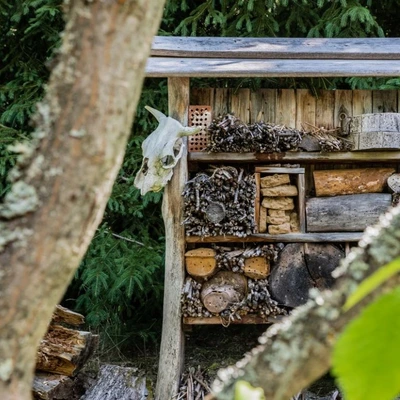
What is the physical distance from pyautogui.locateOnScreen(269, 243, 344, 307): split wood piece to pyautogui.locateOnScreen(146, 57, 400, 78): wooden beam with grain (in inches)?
42.3

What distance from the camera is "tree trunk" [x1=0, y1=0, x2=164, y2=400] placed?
63 cm

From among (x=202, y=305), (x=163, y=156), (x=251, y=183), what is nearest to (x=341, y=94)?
(x=251, y=183)

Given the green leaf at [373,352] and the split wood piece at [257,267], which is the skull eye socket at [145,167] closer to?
the split wood piece at [257,267]

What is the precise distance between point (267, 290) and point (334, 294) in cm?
356

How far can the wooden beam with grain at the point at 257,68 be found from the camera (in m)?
3.82

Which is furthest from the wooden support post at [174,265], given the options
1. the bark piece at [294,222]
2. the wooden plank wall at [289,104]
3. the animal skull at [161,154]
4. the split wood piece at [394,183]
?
the split wood piece at [394,183]

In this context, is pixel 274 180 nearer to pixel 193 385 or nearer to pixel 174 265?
pixel 174 265

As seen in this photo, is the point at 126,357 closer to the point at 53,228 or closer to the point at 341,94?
the point at 341,94

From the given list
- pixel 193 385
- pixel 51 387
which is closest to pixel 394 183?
pixel 193 385

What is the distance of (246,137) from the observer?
13.0 ft

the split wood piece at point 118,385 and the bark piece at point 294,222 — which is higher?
the bark piece at point 294,222

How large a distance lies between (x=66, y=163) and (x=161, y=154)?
3198 mm

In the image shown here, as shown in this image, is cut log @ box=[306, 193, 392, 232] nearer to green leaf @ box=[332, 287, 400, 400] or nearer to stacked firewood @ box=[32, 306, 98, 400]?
stacked firewood @ box=[32, 306, 98, 400]

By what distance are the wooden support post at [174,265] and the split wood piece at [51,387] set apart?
0.56 meters
